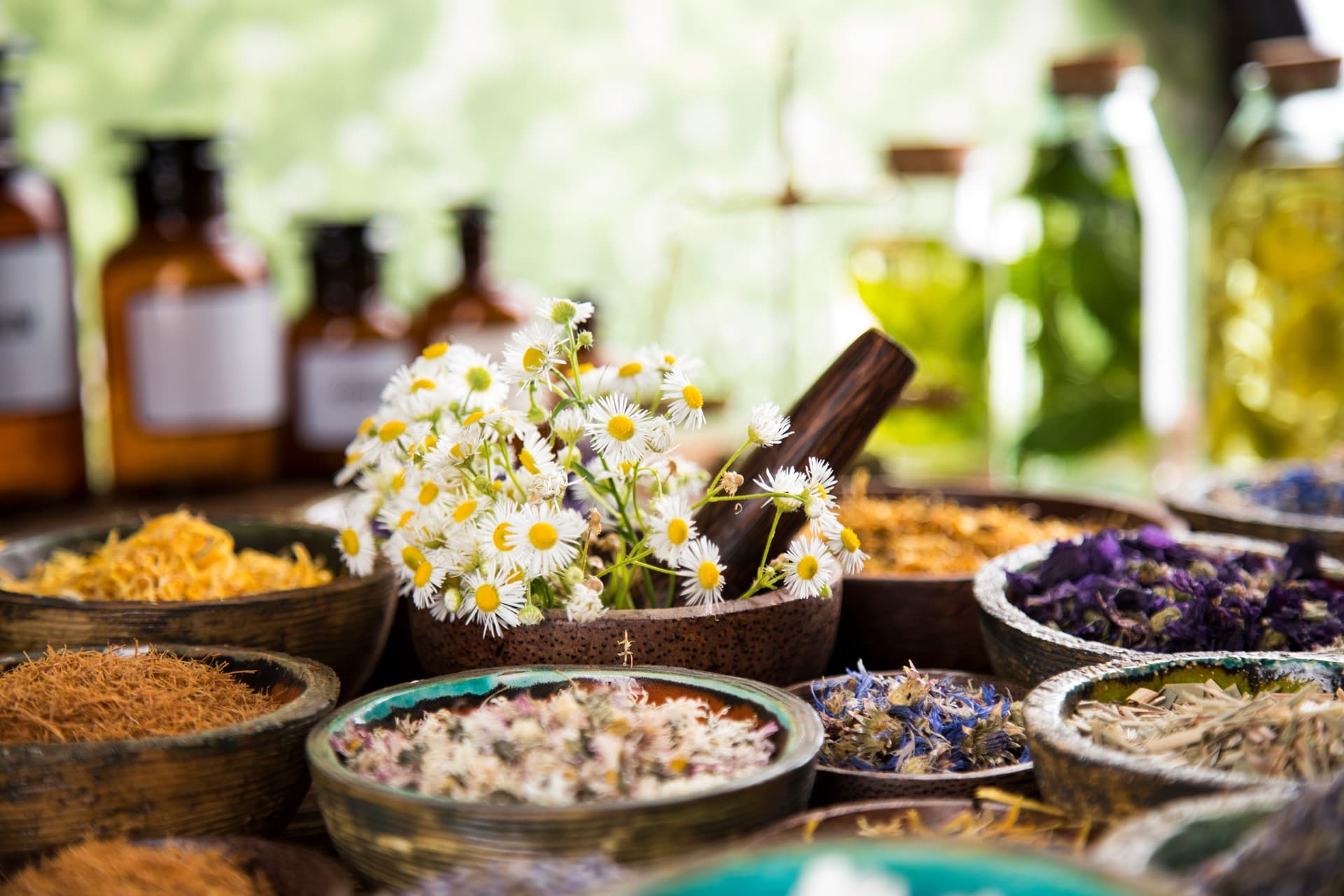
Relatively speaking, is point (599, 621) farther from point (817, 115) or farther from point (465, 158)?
point (817, 115)

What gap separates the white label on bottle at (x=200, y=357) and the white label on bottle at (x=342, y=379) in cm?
11

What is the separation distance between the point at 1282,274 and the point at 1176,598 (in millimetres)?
1238

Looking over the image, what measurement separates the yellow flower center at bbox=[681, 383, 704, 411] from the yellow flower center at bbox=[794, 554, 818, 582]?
0.13m

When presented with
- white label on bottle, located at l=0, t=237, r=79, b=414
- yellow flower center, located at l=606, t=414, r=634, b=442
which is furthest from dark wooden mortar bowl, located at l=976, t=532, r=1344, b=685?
white label on bottle, located at l=0, t=237, r=79, b=414

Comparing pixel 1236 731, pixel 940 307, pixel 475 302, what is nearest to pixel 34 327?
pixel 475 302

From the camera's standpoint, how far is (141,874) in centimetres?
68

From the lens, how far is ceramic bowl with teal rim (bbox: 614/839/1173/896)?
1.83ft

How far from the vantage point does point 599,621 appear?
0.89 meters

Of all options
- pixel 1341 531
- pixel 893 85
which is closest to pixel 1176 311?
pixel 893 85

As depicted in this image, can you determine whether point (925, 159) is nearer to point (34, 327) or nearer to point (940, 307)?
point (940, 307)

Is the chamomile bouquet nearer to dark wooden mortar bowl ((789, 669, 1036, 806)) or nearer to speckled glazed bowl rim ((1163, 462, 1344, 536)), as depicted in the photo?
dark wooden mortar bowl ((789, 669, 1036, 806))

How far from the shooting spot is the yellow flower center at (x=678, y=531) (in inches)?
35.3

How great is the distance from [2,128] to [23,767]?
124 cm

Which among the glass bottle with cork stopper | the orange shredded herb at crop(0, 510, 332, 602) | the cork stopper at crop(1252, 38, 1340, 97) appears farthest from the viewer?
the cork stopper at crop(1252, 38, 1340, 97)
